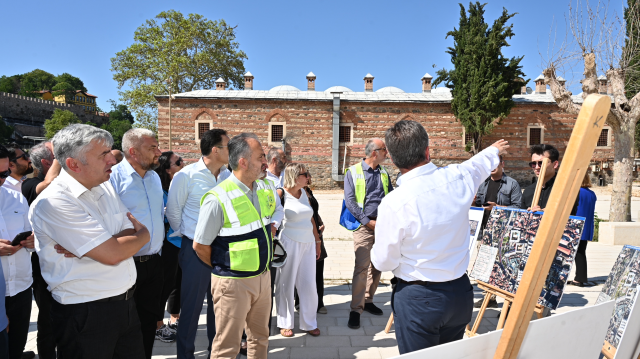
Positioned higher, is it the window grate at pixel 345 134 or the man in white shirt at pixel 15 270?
the window grate at pixel 345 134

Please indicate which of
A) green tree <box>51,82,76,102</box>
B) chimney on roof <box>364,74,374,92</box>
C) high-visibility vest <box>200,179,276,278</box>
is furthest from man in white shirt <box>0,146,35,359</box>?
green tree <box>51,82,76,102</box>

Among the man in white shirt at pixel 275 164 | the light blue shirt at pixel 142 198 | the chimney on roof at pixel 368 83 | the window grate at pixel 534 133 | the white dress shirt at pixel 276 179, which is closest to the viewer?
the light blue shirt at pixel 142 198

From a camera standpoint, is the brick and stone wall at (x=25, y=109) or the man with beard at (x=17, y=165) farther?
the brick and stone wall at (x=25, y=109)

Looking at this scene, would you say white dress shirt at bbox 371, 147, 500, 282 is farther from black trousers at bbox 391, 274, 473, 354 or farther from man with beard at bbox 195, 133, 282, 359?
man with beard at bbox 195, 133, 282, 359

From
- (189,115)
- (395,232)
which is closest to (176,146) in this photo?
(189,115)

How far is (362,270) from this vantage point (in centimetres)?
439

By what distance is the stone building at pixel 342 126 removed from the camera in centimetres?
2500

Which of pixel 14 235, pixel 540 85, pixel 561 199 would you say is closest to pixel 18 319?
pixel 14 235

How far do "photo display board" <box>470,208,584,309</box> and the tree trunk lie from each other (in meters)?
8.20

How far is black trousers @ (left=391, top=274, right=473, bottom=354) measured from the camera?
7.00 ft

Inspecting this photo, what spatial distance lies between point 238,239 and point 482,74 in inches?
937

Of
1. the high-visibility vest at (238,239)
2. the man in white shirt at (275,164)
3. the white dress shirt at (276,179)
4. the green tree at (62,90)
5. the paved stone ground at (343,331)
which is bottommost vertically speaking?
the paved stone ground at (343,331)

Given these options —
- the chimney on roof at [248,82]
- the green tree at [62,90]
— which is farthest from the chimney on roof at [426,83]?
the green tree at [62,90]

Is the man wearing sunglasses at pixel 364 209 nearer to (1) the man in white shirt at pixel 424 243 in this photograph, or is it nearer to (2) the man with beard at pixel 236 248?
(2) the man with beard at pixel 236 248
